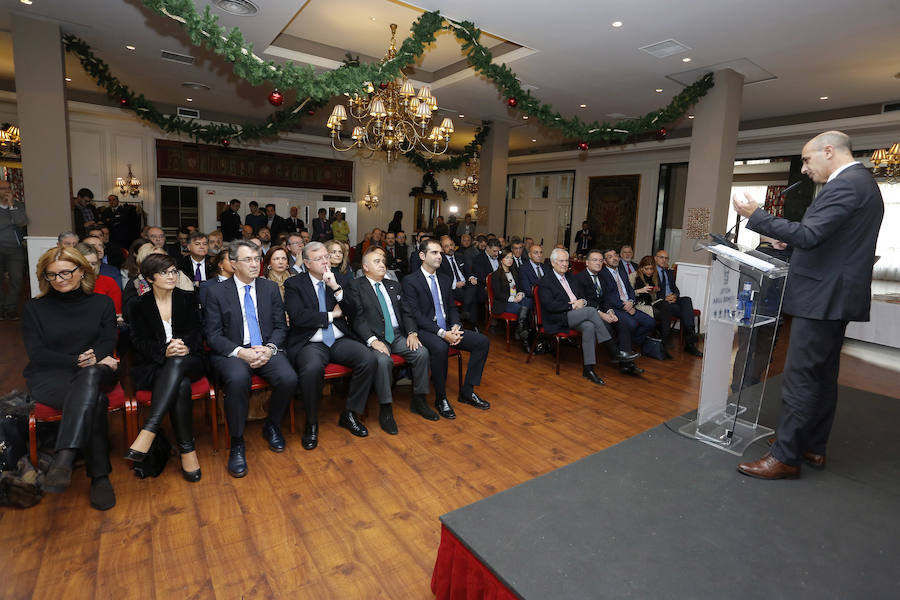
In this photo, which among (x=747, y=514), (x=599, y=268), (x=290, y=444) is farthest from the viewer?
(x=599, y=268)

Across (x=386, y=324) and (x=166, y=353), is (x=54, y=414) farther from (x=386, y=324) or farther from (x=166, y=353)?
(x=386, y=324)

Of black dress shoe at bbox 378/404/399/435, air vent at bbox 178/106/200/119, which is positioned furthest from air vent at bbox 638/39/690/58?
air vent at bbox 178/106/200/119

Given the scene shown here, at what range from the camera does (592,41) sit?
5.82m

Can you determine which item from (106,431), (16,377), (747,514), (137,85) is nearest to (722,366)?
(747,514)

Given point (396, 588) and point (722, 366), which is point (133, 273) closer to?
point (396, 588)

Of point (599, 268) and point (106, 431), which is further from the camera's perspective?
point (599, 268)

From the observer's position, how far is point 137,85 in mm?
9086

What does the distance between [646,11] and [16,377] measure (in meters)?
6.96

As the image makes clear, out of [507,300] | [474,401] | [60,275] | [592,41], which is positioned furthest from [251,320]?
[592,41]

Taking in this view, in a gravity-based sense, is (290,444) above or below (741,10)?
below

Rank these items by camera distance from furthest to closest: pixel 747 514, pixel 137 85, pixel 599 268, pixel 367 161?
pixel 367 161 → pixel 137 85 → pixel 599 268 → pixel 747 514

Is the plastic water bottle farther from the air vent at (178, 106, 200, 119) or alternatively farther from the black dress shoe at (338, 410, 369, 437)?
the air vent at (178, 106, 200, 119)

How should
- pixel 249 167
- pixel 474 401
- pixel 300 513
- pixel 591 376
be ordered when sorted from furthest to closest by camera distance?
pixel 249 167 → pixel 591 376 → pixel 474 401 → pixel 300 513

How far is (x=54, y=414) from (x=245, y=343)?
1057 mm
